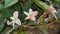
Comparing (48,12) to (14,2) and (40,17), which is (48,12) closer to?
(40,17)

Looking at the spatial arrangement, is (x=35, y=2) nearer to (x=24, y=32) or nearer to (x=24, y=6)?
(x=24, y=6)

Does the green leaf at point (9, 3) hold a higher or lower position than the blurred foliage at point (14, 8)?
higher

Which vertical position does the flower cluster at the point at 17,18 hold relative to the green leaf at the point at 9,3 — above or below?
below

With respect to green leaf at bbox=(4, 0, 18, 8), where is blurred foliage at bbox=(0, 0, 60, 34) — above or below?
below

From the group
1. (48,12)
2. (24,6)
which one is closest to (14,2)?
(24,6)

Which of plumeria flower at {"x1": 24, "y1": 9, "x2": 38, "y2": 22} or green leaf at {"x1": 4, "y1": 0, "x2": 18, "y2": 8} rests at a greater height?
green leaf at {"x1": 4, "y1": 0, "x2": 18, "y2": 8}

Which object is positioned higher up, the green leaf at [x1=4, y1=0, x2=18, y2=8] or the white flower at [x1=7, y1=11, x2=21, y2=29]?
the green leaf at [x1=4, y1=0, x2=18, y2=8]

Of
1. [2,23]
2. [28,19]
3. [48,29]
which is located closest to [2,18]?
[2,23]

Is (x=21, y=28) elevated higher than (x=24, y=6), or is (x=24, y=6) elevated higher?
(x=24, y=6)

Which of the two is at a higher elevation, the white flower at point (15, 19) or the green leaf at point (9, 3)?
the green leaf at point (9, 3)
